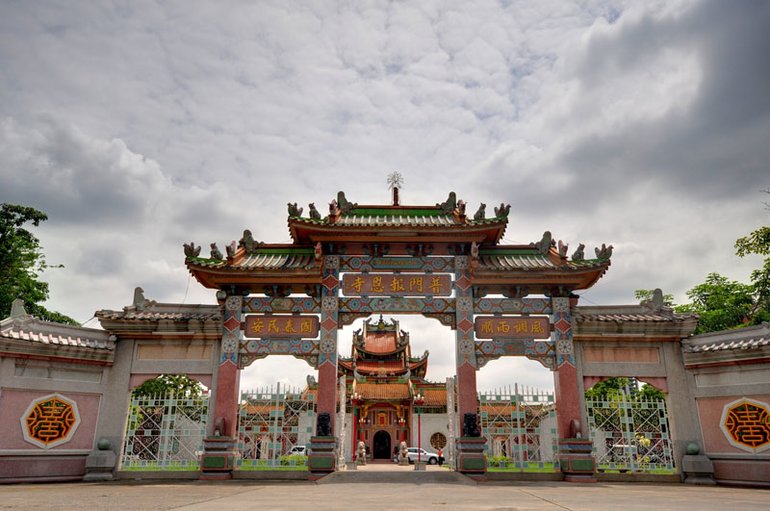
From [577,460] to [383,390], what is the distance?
2102cm

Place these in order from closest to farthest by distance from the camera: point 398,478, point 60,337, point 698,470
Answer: point 398,478, point 698,470, point 60,337

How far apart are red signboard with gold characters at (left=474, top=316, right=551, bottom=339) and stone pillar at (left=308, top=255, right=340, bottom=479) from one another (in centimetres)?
402

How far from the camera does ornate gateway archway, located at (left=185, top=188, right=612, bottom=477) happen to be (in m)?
14.2

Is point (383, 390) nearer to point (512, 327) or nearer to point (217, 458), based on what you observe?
point (512, 327)

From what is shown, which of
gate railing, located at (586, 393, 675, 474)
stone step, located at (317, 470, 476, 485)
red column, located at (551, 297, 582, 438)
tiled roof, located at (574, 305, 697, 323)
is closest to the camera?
stone step, located at (317, 470, 476, 485)

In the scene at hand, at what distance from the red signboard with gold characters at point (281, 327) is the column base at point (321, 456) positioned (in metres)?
2.72

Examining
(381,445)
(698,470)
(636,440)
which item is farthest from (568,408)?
(381,445)

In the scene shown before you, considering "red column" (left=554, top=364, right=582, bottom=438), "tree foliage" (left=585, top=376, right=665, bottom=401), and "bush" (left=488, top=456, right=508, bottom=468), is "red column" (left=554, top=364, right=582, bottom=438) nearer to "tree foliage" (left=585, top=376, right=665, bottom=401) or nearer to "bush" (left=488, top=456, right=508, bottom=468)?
"bush" (left=488, top=456, right=508, bottom=468)

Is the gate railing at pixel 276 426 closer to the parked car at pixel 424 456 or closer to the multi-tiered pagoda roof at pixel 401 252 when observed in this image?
the multi-tiered pagoda roof at pixel 401 252

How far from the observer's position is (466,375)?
1422cm

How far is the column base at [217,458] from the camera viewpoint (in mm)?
13422

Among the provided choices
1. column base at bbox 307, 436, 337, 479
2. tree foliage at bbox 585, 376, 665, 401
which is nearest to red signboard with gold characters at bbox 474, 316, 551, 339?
column base at bbox 307, 436, 337, 479

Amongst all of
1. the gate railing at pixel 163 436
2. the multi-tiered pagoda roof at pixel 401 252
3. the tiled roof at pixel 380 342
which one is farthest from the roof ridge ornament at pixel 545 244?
the tiled roof at pixel 380 342

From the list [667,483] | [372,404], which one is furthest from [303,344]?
[372,404]
